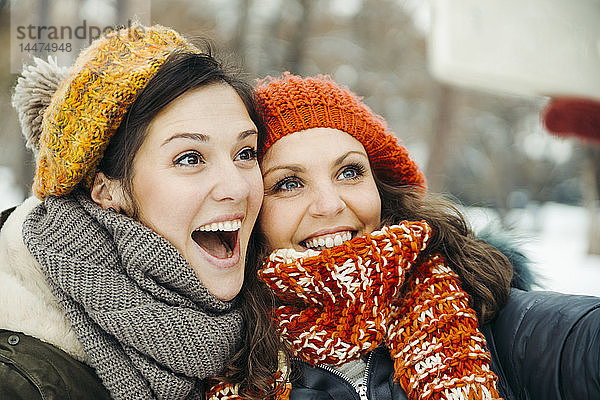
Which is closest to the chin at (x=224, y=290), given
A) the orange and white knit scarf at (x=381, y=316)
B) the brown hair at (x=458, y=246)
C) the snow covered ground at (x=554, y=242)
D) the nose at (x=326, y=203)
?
the orange and white knit scarf at (x=381, y=316)

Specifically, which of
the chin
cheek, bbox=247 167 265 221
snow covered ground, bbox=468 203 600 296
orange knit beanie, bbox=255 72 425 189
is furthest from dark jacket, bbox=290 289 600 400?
orange knit beanie, bbox=255 72 425 189

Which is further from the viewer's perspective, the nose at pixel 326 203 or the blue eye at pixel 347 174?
the blue eye at pixel 347 174

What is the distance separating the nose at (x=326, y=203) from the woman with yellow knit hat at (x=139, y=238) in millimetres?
225

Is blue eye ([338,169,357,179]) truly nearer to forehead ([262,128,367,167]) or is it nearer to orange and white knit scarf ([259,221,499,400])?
forehead ([262,128,367,167])

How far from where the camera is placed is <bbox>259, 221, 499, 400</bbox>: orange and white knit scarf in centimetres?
204

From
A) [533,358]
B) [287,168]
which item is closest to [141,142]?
[287,168]

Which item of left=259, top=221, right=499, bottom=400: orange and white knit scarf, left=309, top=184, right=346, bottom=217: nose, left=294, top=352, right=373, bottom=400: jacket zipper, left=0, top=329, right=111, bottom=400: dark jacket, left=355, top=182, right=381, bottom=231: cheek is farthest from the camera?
left=355, top=182, right=381, bottom=231: cheek

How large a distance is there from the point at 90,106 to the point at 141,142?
0.21 meters

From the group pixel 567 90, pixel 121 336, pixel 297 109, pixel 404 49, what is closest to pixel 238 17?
pixel 404 49

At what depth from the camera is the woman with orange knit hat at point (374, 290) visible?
205 centimetres

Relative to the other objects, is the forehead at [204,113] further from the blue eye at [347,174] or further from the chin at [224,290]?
the chin at [224,290]

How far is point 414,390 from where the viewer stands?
2055 mm

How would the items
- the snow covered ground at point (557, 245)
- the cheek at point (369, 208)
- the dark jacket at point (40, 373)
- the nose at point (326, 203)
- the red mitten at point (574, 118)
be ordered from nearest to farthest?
the red mitten at point (574, 118) → the dark jacket at point (40, 373) → the nose at point (326, 203) → the cheek at point (369, 208) → the snow covered ground at point (557, 245)

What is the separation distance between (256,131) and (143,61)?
1.60ft
